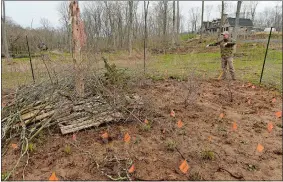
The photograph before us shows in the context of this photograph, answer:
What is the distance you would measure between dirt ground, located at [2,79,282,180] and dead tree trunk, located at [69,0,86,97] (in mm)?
1128

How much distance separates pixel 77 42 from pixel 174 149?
2.73 metres

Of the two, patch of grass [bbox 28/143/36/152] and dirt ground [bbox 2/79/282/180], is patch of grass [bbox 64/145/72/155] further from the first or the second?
patch of grass [bbox 28/143/36/152]

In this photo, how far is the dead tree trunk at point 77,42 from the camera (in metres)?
4.24

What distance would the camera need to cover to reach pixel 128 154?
10.1 feet

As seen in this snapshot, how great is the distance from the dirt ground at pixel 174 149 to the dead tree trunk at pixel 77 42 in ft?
3.70

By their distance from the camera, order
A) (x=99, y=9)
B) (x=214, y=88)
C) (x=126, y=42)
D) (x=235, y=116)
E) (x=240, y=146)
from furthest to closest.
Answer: (x=99, y=9), (x=126, y=42), (x=214, y=88), (x=235, y=116), (x=240, y=146)

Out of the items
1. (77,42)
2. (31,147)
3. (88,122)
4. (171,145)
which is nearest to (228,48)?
(77,42)

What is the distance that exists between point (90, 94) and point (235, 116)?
297cm

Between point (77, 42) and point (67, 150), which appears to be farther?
point (77, 42)

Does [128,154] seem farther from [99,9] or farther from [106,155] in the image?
[99,9]

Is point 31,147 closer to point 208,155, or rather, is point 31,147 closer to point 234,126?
point 208,155

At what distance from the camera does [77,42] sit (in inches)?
173

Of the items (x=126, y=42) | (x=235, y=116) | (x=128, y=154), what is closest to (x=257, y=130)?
(x=235, y=116)

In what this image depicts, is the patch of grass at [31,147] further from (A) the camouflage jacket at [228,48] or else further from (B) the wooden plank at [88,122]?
(A) the camouflage jacket at [228,48]
